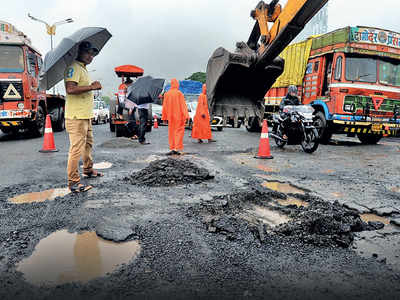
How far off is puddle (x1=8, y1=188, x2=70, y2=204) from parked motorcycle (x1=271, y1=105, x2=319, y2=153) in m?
5.50

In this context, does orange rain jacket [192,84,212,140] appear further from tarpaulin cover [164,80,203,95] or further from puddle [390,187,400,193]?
tarpaulin cover [164,80,203,95]

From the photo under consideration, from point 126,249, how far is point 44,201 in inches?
62.7

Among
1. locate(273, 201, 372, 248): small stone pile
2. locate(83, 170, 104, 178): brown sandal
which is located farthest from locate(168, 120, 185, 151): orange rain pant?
locate(273, 201, 372, 248): small stone pile

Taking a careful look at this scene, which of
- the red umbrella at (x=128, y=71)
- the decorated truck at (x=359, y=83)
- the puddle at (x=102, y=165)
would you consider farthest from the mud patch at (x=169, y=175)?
the red umbrella at (x=128, y=71)

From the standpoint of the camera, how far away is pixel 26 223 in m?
2.73

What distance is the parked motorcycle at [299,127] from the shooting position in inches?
289

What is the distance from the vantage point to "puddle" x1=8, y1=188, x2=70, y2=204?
11.3 feet

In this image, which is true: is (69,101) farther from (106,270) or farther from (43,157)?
(43,157)

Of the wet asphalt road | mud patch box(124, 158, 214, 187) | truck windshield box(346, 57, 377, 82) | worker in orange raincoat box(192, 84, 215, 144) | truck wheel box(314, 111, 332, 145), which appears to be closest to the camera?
the wet asphalt road

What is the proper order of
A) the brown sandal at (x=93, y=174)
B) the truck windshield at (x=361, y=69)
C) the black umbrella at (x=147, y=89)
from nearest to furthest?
the brown sandal at (x=93, y=174)
the black umbrella at (x=147, y=89)
the truck windshield at (x=361, y=69)

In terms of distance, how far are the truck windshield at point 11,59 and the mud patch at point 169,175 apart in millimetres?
7159

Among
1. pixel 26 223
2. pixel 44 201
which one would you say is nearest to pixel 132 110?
pixel 44 201

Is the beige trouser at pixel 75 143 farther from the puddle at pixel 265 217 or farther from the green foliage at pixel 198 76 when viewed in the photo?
the green foliage at pixel 198 76

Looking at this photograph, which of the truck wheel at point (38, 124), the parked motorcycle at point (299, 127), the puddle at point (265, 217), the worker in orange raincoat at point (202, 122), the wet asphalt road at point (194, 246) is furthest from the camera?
the truck wheel at point (38, 124)
